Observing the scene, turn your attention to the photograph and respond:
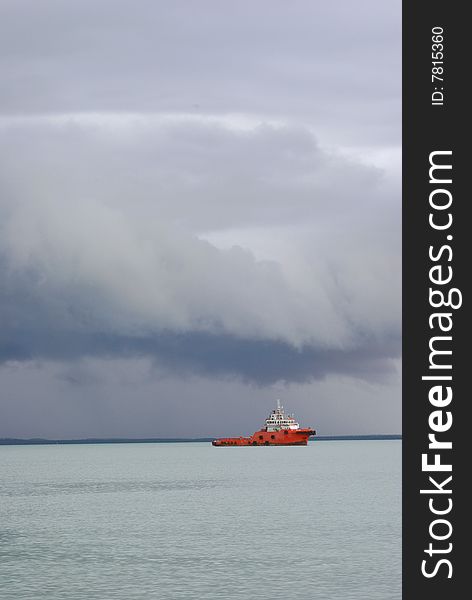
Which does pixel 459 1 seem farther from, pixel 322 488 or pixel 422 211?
pixel 322 488

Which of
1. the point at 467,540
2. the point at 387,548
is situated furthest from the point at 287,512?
the point at 467,540

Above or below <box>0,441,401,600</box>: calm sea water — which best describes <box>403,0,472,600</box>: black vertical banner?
above

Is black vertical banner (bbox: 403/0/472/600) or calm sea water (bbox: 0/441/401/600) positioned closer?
black vertical banner (bbox: 403/0/472/600)

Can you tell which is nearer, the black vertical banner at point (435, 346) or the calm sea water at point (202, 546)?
the black vertical banner at point (435, 346)

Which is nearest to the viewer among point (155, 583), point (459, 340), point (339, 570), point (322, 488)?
point (459, 340)

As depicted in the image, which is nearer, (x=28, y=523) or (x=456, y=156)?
(x=456, y=156)

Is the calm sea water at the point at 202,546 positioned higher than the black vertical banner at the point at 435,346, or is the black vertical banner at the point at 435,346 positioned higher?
A: the black vertical banner at the point at 435,346

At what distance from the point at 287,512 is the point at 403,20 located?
63516 mm

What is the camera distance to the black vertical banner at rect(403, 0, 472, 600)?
20.2m

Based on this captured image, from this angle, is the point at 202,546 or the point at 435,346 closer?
the point at 435,346

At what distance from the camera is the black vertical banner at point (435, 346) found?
20.2 metres

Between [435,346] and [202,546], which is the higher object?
[435,346]

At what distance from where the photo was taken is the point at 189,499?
3861 inches

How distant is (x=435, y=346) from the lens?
20172 millimetres
